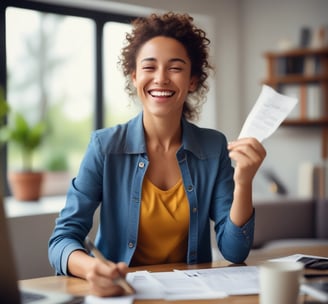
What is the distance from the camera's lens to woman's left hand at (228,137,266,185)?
4.96 ft

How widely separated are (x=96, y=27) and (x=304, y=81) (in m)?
1.66

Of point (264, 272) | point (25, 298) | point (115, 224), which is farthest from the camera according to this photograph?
Answer: point (115, 224)

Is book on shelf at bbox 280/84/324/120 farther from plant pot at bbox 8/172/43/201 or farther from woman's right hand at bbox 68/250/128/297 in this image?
woman's right hand at bbox 68/250/128/297

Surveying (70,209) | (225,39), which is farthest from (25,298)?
(225,39)

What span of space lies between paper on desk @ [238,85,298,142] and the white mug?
1.55 ft

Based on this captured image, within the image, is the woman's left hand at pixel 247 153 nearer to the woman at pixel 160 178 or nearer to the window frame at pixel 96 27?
the woman at pixel 160 178

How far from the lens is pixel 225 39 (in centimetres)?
426

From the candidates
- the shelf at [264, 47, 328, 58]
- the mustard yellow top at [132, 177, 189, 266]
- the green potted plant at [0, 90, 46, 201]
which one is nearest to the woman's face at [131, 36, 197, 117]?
the mustard yellow top at [132, 177, 189, 266]

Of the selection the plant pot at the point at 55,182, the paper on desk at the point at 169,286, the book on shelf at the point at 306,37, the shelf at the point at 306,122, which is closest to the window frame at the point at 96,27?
the plant pot at the point at 55,182

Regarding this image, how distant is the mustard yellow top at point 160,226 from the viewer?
180 centimetres

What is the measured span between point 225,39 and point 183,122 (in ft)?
7.97

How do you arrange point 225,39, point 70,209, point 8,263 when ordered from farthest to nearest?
1. point 225,39
2. point 70,209
3. point 8,263

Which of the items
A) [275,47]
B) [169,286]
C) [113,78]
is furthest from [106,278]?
[275,47]

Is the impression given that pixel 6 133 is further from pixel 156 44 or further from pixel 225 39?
pixel 225 39
